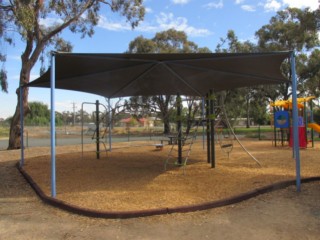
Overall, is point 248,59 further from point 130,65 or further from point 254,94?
point 254,94

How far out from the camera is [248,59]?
23.0ft

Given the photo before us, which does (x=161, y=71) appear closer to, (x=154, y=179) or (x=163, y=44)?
(x=154, y=179)

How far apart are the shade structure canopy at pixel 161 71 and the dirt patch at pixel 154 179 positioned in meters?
2.40

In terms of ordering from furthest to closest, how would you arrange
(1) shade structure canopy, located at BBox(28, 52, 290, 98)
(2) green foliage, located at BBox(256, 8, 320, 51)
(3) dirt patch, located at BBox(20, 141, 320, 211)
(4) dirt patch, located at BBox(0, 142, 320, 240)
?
1. (2) green foliage, located at BBox(256, 8, 320, 51)
2. (1) shade structure canopy, located at BBox(28, 52, 290, 98)
3. (3) dirt patch, located at BBox(20, 141, 320, 211)
4. (4) dirt patch, located at BBox(0, 142, 320, 240)

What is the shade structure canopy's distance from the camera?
21.9 ft

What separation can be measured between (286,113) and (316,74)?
56.6ft

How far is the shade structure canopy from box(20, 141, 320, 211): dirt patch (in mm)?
2401

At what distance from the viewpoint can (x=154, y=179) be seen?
761 cm

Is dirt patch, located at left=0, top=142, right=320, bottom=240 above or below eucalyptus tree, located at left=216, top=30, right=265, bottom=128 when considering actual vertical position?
below

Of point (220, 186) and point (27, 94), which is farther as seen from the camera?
point (27, 94)

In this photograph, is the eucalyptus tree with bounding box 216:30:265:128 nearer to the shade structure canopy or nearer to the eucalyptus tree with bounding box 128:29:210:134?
the eucalyptus tree with bounding box 128:29:210:134

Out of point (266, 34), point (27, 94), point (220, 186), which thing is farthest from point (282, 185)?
point (266, 34)

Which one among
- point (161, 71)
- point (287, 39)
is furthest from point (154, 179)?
point (287, 39)

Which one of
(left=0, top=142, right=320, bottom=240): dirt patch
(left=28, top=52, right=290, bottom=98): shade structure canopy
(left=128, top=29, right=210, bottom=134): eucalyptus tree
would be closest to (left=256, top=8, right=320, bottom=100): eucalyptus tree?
(left=128, top=29, right=210, bottom=134): eucalyptus tree
